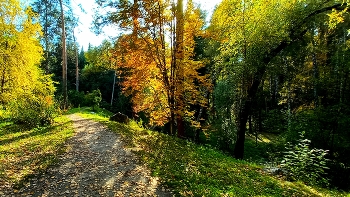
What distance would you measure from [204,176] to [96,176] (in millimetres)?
2974

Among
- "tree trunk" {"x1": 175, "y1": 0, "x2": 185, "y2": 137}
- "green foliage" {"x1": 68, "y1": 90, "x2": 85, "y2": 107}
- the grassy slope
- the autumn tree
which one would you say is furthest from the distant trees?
"green foliage" {"x1": 68, "y1": 90, "x2": 85, "y2": 107}

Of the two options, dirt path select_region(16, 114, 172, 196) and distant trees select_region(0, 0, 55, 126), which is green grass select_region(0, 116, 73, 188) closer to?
dirt path select_region(16, 114, 172, 196)

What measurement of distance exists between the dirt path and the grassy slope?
19.2 inches

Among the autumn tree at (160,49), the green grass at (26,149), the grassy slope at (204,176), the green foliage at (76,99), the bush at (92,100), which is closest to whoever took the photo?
the grassy slope at (204,176)

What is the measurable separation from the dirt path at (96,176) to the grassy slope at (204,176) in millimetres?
488

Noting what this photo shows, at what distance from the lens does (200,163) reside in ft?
27.4

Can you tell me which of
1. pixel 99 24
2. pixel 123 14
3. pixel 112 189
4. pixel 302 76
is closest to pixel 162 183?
pixel 112 189

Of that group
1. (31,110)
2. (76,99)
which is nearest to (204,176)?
(31,110)

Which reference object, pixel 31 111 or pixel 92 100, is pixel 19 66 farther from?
pixel 92 100

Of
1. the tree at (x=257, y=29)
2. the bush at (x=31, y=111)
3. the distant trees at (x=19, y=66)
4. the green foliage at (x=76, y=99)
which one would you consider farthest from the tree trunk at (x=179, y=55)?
the green foliage at (x=76, y=99)

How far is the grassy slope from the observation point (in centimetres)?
620

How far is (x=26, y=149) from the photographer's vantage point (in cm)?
898

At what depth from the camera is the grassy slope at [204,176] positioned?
20.4 ft

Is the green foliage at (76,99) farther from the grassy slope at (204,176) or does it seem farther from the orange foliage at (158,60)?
the grassy slope at (204,176)
